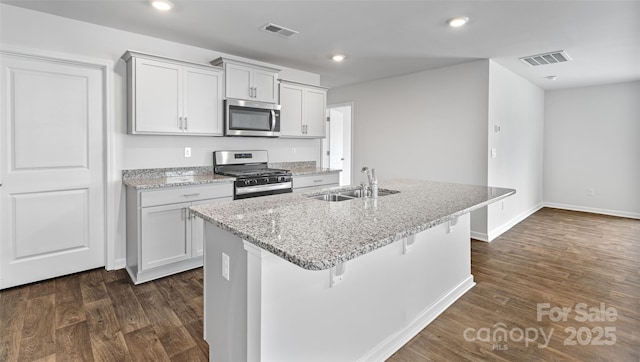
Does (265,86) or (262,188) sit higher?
(265,86)

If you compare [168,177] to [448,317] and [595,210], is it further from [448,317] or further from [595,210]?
[595,210]

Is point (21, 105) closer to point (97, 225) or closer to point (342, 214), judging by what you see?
point (97, 225)

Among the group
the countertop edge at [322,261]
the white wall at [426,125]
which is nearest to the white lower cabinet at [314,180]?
the white wall at [426,125]

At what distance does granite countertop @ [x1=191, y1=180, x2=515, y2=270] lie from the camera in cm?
117

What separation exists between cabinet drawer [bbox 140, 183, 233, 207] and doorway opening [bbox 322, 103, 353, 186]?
3.65m

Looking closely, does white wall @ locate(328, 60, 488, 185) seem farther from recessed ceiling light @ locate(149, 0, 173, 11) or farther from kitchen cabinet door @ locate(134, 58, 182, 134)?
recessed ceiling light @ locate(149, 0, 173, 11)

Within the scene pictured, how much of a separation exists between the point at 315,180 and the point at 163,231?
1.93 metres

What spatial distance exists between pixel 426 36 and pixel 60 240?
3969mm

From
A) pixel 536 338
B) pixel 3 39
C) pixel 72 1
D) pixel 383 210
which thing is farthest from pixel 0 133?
pixel 536 338

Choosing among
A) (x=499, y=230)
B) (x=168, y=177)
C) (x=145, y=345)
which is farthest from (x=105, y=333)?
(x=499, y=230)

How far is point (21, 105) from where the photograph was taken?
2.81 metres

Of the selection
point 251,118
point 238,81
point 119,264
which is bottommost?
point 119,264

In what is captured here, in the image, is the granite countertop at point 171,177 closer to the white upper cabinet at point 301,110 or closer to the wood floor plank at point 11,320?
the white upper cabinet at point 301,110

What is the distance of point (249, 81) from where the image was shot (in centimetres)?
387
